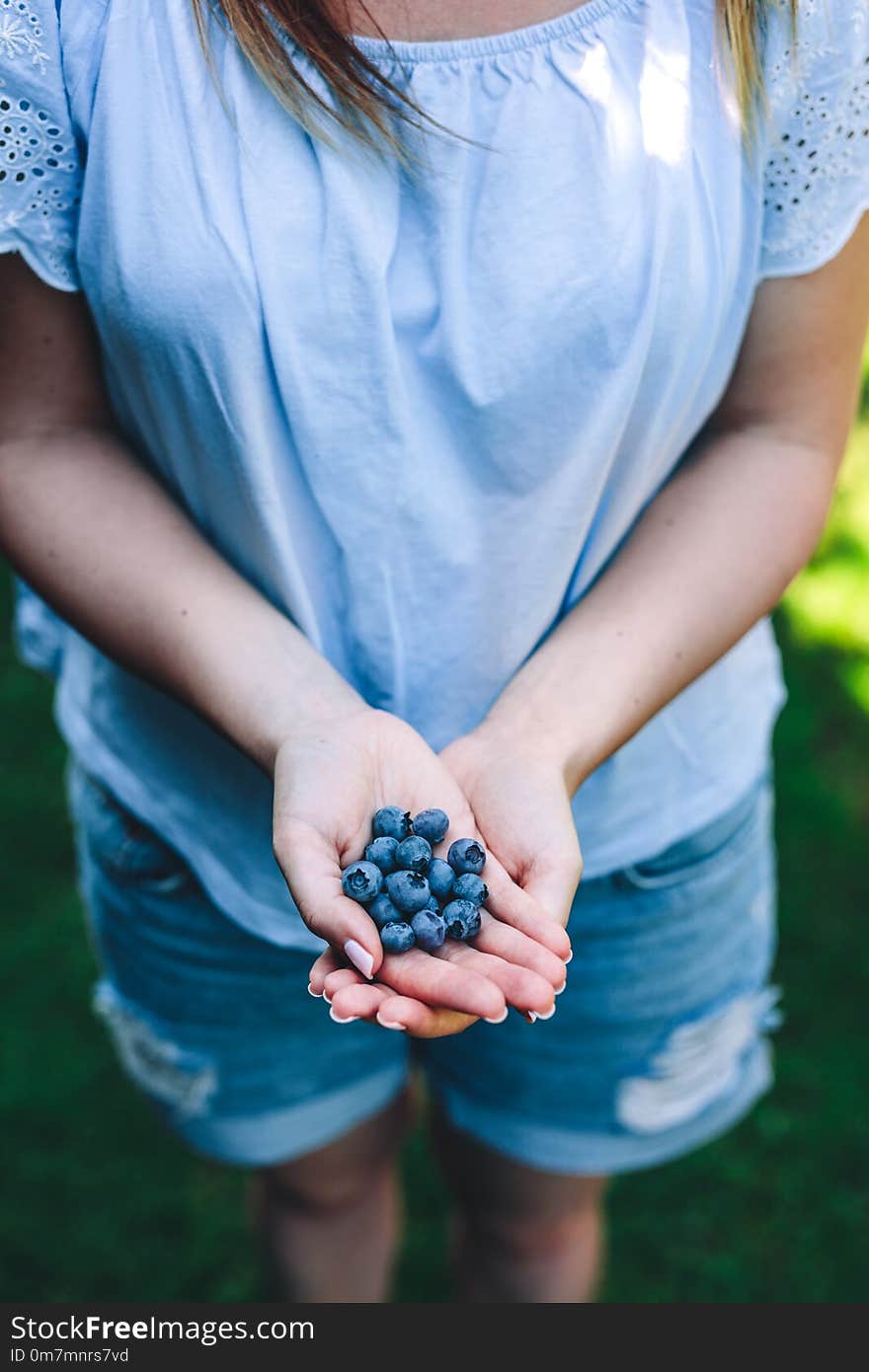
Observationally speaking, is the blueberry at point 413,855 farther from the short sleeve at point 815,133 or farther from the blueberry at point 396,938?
the short sleeve at point 815,133

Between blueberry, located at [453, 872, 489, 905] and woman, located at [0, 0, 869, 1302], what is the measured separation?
2 cm

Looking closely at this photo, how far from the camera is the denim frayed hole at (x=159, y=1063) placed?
1.64 meters

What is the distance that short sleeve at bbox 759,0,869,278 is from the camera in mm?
1170

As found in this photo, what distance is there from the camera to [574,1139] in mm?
1660

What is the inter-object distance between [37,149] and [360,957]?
0.73 meters

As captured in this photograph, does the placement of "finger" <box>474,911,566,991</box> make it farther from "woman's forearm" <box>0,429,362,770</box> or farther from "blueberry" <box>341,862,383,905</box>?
"woman's forearm" <box>0,429,362,770</box>

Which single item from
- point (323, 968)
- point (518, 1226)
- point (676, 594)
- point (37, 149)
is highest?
point (37, 149)

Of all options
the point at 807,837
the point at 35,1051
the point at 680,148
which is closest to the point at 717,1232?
the point at 807,837

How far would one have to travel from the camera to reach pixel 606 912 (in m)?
1.49

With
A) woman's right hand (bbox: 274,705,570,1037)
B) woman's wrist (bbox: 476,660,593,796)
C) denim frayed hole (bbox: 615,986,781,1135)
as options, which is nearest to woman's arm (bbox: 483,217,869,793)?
woman's wrist (bbox: 476,660,593,796)

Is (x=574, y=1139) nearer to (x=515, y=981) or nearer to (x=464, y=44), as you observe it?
(x=515, y=981)

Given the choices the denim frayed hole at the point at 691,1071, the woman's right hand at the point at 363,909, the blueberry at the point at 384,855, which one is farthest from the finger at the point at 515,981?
the denim frayed hole at the point at 691,1071

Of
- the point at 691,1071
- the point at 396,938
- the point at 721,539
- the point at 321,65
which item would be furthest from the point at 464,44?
the point at 691,1071

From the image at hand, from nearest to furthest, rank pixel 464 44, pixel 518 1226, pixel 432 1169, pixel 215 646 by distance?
pixel 464 44 < pixel 215 646 < pixel 518 1226 < pixel 432 1169
